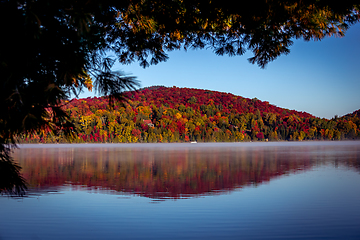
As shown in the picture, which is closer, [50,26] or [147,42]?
[50,26]

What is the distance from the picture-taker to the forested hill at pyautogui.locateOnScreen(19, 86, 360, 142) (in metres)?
106

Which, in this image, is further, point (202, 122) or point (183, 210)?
point (202, 122)

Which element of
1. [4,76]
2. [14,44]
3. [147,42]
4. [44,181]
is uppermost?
[147,42]

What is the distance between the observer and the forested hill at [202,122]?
10567cm

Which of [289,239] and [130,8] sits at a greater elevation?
[130,8]

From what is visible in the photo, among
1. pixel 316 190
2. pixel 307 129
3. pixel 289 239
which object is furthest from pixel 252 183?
pixel 307 129

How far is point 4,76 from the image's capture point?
3.43 metres

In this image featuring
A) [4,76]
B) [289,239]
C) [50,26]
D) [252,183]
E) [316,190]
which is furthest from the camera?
[252,183]

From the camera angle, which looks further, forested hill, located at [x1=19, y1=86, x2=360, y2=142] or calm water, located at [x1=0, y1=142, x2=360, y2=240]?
forested hill, located at [x1=19, y1=86, x2=360, y2=142]

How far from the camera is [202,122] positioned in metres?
124

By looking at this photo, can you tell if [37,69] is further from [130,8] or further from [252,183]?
[252,183]

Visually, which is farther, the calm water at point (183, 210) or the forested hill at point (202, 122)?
the forested hill at point (202, 122)

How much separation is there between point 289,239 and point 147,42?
13.9 ft

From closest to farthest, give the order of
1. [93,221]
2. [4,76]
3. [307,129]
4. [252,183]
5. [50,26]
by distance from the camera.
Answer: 1. [4,76]
2. [50,26]
3. [93,221]
4. [252,183]
5. [307,129]
